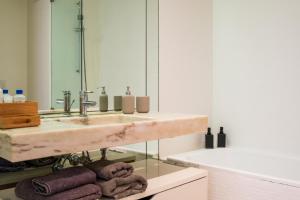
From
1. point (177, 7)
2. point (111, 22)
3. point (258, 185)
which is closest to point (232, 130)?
point (258, 185)

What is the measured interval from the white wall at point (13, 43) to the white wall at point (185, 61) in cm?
118

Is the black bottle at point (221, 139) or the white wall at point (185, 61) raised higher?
the white wall at point (185, 61)

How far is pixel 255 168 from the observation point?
2705 mm

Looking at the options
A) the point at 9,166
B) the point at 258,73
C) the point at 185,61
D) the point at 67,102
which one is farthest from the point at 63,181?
the point at 258,73

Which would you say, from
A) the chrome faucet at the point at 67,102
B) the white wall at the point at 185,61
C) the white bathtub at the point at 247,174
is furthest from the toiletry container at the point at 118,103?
the white bathtub at the point at 247,174

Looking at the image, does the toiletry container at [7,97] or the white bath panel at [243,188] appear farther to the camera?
the white bath panel at [243,188]

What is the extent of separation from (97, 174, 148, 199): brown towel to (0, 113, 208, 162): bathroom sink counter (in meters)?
0.18

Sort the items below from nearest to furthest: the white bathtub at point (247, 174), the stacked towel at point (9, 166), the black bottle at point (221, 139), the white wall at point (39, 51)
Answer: the stacked towel at point (9, 166) < the white wall at point (39, 51) < the white bathtub at point (247, 174) < the black bottle at point (221, 139)

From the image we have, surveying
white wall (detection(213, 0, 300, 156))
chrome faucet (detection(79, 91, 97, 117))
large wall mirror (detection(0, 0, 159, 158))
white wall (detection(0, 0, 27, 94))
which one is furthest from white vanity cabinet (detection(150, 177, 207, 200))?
white wall (detection(213, 0, 300, 156))

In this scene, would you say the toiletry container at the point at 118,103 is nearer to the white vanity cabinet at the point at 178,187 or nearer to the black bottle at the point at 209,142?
the white vanity cabinet at the point at 178,187

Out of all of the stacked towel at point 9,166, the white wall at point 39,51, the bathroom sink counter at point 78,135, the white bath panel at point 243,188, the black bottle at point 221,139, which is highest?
the white wall at point 39,51

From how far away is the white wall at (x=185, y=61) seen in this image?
2639 millimetres

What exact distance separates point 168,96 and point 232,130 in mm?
795

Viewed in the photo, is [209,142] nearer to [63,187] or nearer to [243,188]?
[243,188]
